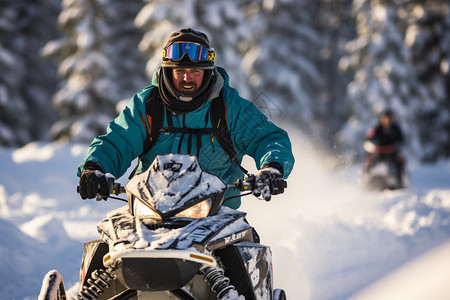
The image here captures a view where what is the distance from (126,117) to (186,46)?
0.66 m

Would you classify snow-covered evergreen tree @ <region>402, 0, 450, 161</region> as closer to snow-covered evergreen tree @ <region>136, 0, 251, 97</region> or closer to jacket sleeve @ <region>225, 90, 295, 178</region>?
snow-covered evergreen tree @ <region>136, 0, 251, 97</region>

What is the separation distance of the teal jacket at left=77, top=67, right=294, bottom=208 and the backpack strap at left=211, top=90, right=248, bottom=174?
0.11 feet

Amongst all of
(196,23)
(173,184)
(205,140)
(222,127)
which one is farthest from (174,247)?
(196,23)

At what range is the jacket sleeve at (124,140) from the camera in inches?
146

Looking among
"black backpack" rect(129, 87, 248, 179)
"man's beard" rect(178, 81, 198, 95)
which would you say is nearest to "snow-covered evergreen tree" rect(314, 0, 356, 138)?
"black backpack" rect(129, 87, 248, 179)

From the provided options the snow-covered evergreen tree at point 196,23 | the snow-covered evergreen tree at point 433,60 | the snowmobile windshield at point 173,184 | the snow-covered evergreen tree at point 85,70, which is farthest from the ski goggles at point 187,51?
the snow-covered evergreen tree at point 433,60

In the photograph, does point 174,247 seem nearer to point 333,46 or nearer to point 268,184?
point 268,184

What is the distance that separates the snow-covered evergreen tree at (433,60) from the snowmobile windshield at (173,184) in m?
25.3

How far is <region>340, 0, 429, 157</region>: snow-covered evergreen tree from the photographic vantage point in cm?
2564

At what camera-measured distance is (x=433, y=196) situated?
1084 centimetres

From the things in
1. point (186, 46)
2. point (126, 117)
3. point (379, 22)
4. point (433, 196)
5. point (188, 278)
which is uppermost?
point (379, 22)

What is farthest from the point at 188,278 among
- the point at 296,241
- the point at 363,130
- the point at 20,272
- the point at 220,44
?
the point at 363,130

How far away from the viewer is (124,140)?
389 centimetres

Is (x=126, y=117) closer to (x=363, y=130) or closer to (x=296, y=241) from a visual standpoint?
(x=296, y=241)
